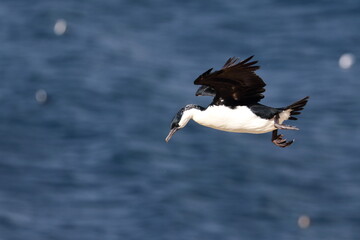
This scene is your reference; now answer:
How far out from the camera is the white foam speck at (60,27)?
32.5 m

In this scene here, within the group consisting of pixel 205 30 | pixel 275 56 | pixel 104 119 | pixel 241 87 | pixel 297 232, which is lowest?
pixel 241 87

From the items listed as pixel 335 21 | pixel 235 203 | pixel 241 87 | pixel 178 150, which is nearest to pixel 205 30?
pixel 335 21

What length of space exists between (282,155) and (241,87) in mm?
14897

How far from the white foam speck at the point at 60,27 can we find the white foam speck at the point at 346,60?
32.7 feet

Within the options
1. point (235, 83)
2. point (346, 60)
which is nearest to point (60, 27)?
point (346, 60)

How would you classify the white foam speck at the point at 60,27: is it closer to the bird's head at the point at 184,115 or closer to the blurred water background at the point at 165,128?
the blurred water background at the point at 165,128

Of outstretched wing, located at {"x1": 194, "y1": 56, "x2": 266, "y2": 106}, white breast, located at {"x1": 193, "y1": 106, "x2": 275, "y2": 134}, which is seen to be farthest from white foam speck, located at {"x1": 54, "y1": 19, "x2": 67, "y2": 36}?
white breast, located at {"x1": 193, "y1": 106, "x2": 275, "y2": 134}

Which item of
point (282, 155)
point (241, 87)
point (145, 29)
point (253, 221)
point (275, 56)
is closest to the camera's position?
point (241, 87)

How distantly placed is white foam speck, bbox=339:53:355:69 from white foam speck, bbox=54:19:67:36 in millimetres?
9960

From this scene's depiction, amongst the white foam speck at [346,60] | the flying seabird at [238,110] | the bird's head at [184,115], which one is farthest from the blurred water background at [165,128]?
the flying seabird at [238,110]

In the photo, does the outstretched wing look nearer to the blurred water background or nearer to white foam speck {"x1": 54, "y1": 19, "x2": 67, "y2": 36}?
the blurred water background

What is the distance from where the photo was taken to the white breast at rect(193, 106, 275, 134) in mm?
11523

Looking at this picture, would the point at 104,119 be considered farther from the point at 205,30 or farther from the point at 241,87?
the point at 241,87

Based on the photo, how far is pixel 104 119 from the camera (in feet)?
92.4
